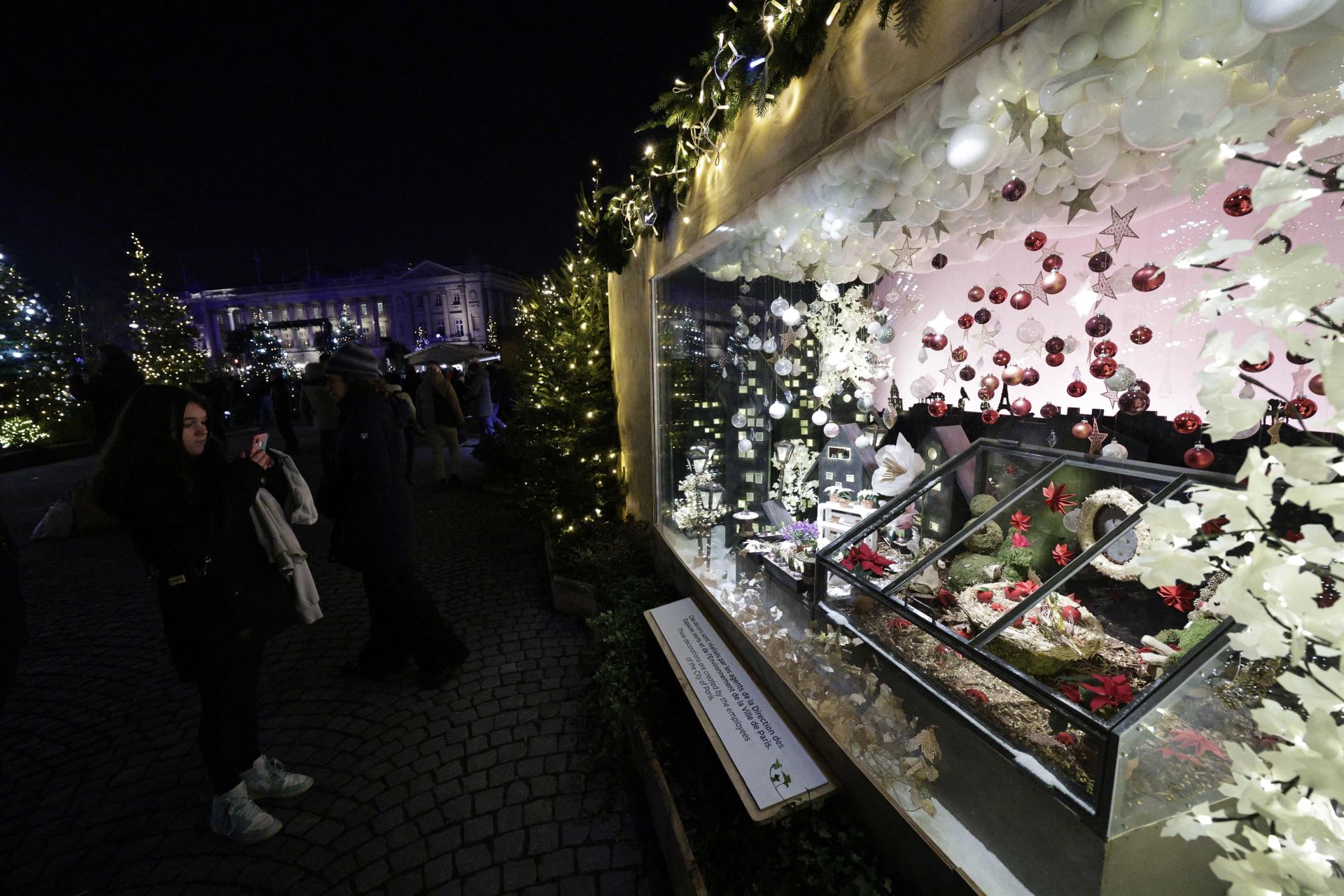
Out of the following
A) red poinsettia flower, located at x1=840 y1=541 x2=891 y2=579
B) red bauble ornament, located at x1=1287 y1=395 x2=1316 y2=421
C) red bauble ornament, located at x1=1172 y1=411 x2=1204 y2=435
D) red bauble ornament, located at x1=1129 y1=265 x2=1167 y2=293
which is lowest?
red poinsettia flower, located at x1=840 y1=541 x2=891 y2=579

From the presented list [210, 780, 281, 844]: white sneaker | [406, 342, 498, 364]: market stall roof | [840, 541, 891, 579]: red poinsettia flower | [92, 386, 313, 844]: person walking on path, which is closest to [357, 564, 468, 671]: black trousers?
[92, 386, 313, 844]: person walking on path

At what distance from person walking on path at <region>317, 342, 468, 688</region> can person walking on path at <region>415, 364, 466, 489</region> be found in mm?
5770

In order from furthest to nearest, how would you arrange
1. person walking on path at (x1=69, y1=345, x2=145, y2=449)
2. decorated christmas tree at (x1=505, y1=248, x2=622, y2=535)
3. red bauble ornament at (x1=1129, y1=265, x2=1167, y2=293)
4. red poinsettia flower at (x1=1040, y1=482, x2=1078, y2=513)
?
person walking on path at (x1=69, y1=345, x2=145, y2=449), decorated christmas tree at (x1=505, y1=248, x2=622, y2=535), red poinsettia flower at (x1=1040, y1=482, x2=1078, y2=513), red bauble ornament at (x1=1129, y1=265, x2=1167, y2=293)

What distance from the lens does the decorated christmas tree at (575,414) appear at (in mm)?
5879

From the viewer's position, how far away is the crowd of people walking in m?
2.26

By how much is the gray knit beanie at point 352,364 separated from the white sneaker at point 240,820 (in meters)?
2.27

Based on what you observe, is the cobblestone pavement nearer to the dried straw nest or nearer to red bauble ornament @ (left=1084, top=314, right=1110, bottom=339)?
the dried straw nest

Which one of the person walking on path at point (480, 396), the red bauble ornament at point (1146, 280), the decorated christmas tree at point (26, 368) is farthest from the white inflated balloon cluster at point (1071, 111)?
the decorated christmas tree at point (26, 368)

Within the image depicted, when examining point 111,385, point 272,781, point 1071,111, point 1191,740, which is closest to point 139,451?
point 272,781

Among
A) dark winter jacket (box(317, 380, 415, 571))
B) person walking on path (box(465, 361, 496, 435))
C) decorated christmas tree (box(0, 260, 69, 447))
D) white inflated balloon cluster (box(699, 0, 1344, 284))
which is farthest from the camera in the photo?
decorated christmas tree (box(0, 260, 69, 447))

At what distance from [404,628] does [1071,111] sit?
4.32 m

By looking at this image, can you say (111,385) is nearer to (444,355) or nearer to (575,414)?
(575,414)

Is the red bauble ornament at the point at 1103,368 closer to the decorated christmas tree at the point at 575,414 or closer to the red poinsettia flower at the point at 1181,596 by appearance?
the red poinsettia flower at the point at 1181,596

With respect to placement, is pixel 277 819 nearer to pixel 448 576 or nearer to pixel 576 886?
pixel 576 886
